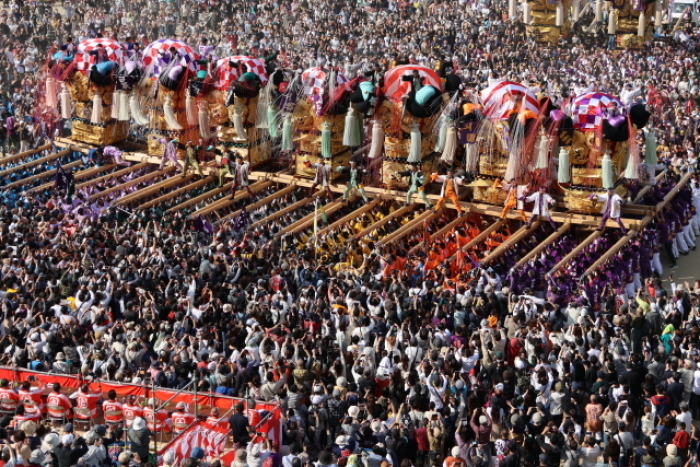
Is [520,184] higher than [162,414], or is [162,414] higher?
[520,184]

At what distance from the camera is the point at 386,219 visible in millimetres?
29141

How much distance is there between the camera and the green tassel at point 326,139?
30.7 metres

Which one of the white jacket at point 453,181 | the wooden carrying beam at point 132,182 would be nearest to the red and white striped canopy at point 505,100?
the white jacket at point 453,181

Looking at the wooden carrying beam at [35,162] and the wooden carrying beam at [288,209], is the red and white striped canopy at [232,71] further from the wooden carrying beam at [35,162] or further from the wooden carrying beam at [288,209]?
the wooden carrying beam at [35,162]

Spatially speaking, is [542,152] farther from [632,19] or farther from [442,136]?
[632,19]

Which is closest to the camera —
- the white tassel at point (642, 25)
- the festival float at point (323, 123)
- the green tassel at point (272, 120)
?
the festival float at point (323, 123)

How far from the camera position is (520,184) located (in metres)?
28.9

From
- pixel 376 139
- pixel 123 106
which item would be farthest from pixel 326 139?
pixel 123 106

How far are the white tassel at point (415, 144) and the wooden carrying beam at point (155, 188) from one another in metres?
5.85

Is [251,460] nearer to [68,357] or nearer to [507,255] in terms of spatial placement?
[68,357]

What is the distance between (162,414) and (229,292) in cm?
526

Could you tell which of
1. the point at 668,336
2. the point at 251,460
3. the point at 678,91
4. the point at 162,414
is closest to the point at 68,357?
the point at 162,414

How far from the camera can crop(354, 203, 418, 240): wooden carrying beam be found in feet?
93.4

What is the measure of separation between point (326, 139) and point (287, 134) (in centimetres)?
114
